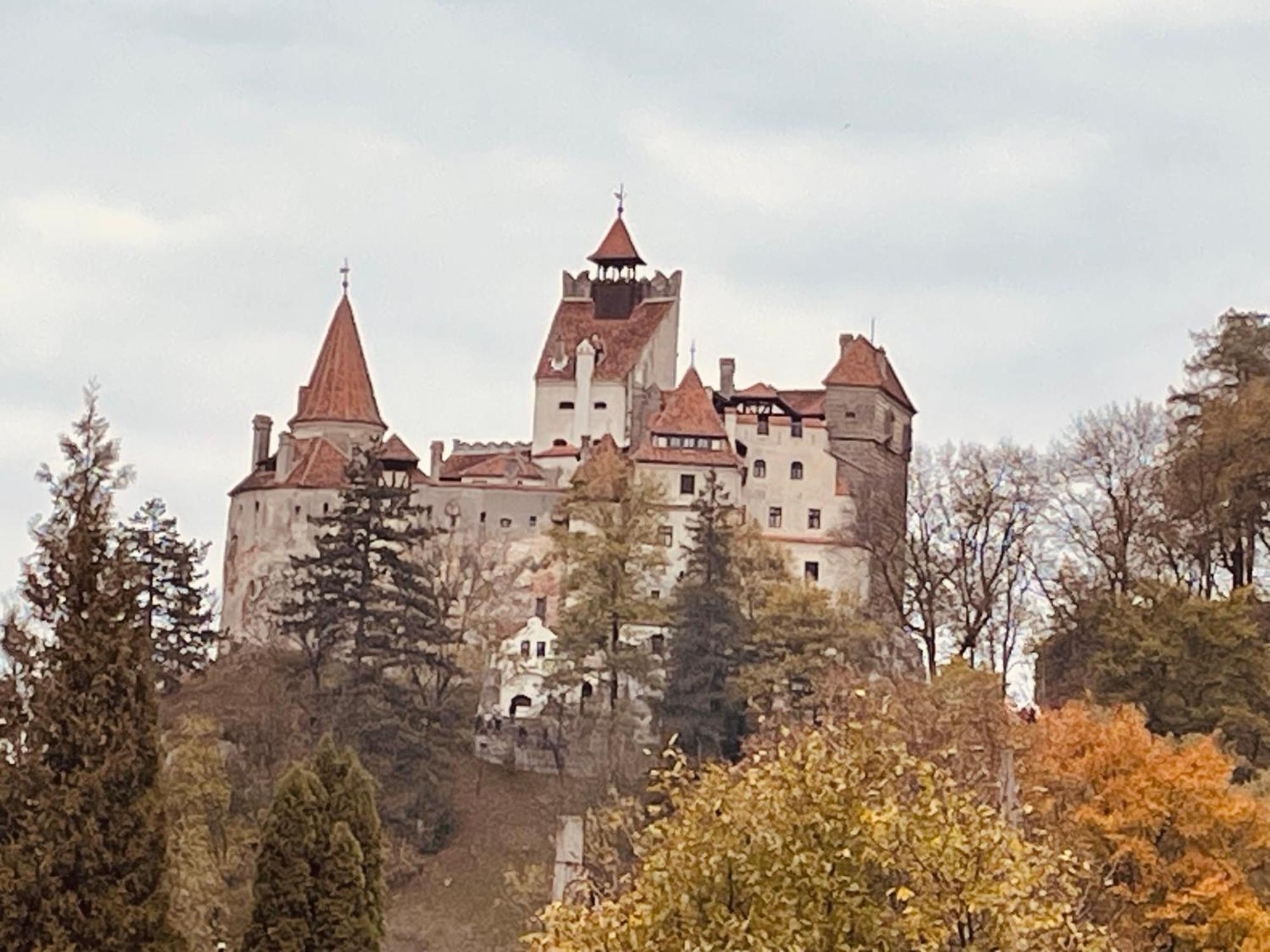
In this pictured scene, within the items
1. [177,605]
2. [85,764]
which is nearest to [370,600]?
[177,605]

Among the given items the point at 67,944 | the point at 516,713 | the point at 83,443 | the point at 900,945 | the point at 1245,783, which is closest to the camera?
the point at 900,945

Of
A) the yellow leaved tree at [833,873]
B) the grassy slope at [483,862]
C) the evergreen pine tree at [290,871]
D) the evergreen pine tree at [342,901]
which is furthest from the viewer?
the grassy slope at [483,862]

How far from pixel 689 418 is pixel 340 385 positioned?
1443cm

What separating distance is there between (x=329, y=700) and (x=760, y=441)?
20.2 metres

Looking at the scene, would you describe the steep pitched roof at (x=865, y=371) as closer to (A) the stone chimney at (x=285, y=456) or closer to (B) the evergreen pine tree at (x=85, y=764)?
(A) the stone chimney at (x=285, y=456)

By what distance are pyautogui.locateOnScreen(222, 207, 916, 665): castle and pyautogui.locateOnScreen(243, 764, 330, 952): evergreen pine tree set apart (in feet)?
127

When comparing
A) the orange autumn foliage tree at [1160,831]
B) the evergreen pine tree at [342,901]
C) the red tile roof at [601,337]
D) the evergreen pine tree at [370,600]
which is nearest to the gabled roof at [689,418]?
the red tile roof at [601,337]

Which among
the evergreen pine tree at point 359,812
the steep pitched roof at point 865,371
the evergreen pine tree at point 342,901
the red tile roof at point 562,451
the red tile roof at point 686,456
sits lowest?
the evergreen pine tree at point 342,901

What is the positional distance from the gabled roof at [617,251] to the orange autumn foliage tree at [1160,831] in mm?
50965

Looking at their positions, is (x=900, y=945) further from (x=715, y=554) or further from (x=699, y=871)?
(x=715, y=554)

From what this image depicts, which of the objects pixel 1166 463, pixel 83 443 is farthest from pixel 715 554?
pixel 83 443

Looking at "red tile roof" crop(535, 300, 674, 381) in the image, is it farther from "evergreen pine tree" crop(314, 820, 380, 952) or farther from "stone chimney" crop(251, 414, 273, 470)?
"evergreen pine tree" crop(314, 820, 380, 952)

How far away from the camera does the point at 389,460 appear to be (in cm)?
8462

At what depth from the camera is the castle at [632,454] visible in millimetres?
81375
